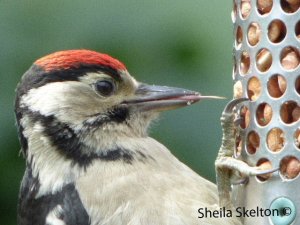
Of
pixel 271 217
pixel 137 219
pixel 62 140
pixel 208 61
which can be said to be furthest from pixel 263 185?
pixel 208 61

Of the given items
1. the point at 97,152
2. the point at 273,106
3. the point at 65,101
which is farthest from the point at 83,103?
the point at 273,106

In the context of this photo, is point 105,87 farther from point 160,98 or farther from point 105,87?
point 160,98

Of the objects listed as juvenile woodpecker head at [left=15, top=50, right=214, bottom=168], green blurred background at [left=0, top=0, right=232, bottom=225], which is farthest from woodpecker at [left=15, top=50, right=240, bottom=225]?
green blurred background at [left=0, top=0, right=232, bottom=225]

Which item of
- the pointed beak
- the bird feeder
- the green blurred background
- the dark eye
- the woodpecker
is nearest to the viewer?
the bird feeder

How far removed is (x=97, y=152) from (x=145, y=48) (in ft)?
3.84

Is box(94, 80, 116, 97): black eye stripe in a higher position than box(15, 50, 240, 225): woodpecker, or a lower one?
higher

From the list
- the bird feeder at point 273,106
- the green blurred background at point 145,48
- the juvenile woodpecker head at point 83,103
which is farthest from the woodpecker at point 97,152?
the green blurred background at point 145,48

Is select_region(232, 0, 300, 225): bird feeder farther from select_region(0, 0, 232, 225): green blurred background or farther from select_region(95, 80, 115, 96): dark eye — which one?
select_region(0, 0, 232, 225): green blurred background

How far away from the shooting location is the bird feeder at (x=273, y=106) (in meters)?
4.82

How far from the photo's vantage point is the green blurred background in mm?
6316

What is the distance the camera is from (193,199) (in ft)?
16.7

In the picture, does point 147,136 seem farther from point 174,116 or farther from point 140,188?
point 174,116

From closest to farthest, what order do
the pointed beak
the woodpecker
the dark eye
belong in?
the woodpecker, the pointed beak, the dark eye

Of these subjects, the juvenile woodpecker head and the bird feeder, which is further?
the juvenile woodpecker head
